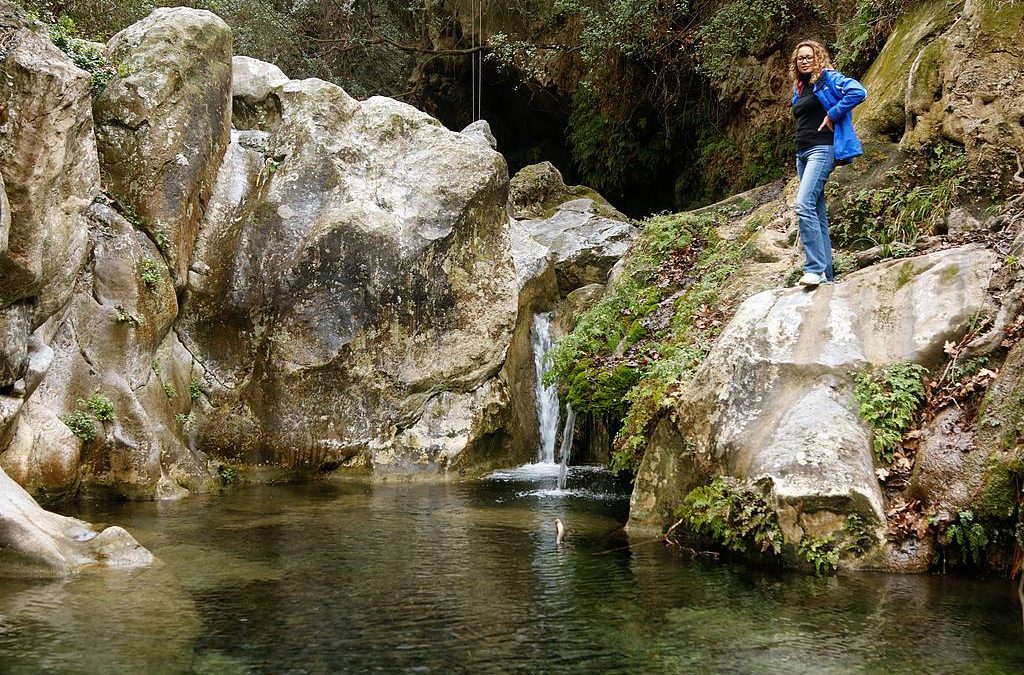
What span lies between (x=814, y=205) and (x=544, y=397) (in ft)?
23.2

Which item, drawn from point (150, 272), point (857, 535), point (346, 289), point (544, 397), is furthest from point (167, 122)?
point (857, 535)

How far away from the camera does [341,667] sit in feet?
15.3

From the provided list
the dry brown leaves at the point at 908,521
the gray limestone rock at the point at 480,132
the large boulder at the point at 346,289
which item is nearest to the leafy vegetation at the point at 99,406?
the large boulder at the point at 346,289

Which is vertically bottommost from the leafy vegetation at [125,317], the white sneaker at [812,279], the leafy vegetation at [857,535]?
the leafy vegetation at [857,535]

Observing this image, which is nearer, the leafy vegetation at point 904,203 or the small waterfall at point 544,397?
the leafy vegetation at point 904,203

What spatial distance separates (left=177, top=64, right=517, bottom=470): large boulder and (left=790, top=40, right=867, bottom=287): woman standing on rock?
18.8ft

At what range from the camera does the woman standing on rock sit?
8070 mm

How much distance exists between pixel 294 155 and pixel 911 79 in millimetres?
8137

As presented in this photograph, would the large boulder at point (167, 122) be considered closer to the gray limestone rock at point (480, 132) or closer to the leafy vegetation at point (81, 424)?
the leafy vegetation at point (81, 424)

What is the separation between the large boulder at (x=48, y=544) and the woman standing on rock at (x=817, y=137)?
634 cm

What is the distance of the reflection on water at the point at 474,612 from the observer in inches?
187

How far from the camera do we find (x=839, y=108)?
314 inches

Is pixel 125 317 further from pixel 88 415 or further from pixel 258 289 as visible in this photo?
pixel 258 289

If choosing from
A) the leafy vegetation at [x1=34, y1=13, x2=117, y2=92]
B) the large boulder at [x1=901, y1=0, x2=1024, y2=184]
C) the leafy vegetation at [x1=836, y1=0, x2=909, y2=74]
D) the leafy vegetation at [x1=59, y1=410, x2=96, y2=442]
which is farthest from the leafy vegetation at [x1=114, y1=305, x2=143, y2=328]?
the leafy vegetation at [x1=836, y1=0, x2=909, y2=74]
